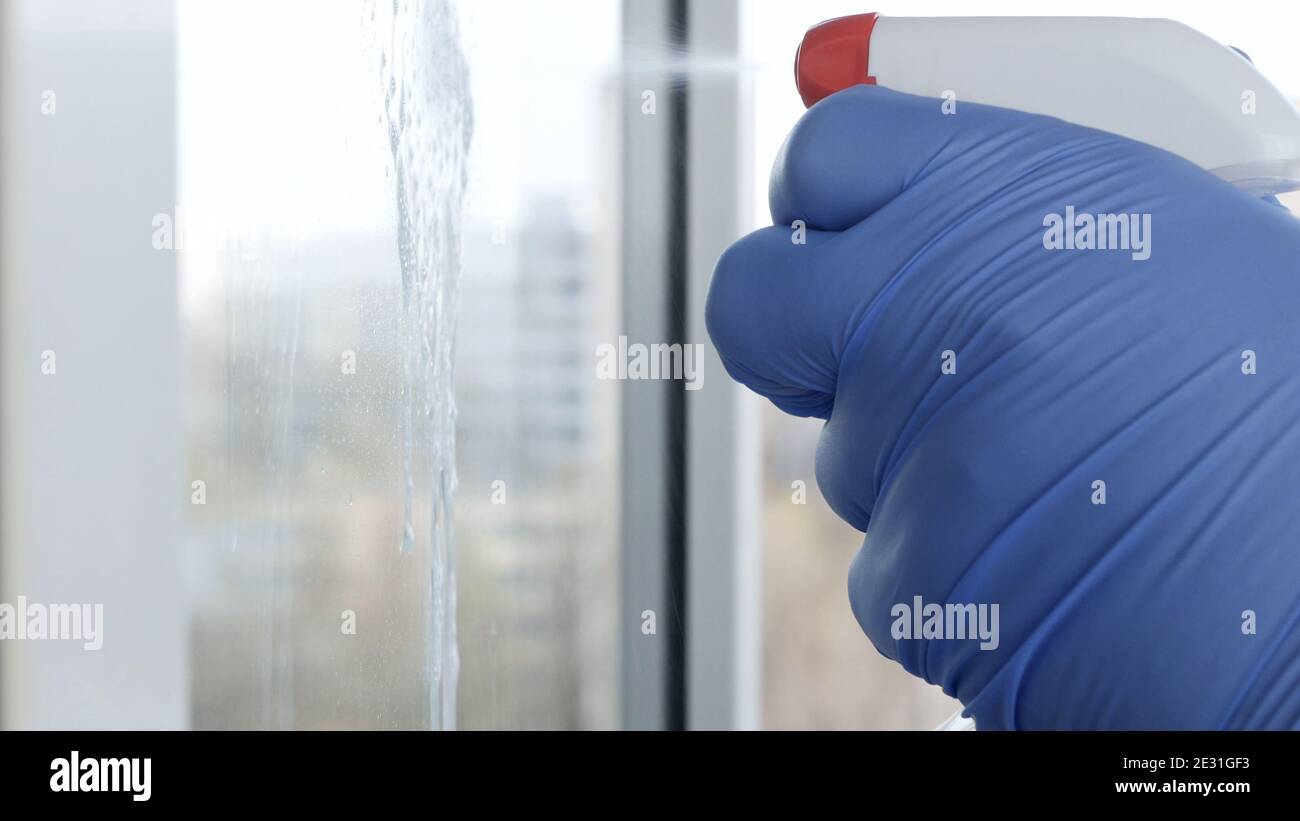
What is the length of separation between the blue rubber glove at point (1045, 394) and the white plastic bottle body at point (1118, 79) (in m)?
0.01

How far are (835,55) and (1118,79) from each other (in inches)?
6.8

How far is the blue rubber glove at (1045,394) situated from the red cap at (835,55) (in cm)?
2

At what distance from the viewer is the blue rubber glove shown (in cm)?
52

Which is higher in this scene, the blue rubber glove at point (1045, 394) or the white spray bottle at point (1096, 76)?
the white spray bottle at point (1096, 76)

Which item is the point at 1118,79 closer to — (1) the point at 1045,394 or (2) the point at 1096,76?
(2) the point at 1096,76

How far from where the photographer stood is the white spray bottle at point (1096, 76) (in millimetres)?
547

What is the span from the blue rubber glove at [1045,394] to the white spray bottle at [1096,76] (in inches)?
0.6

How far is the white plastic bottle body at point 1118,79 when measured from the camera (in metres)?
0.55

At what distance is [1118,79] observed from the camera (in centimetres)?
57

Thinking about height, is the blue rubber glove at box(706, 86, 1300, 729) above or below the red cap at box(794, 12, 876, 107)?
below

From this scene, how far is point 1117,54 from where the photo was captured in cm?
55

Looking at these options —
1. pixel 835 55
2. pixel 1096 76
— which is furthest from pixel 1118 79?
pixel 835 55

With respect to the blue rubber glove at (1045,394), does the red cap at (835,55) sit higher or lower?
higher
